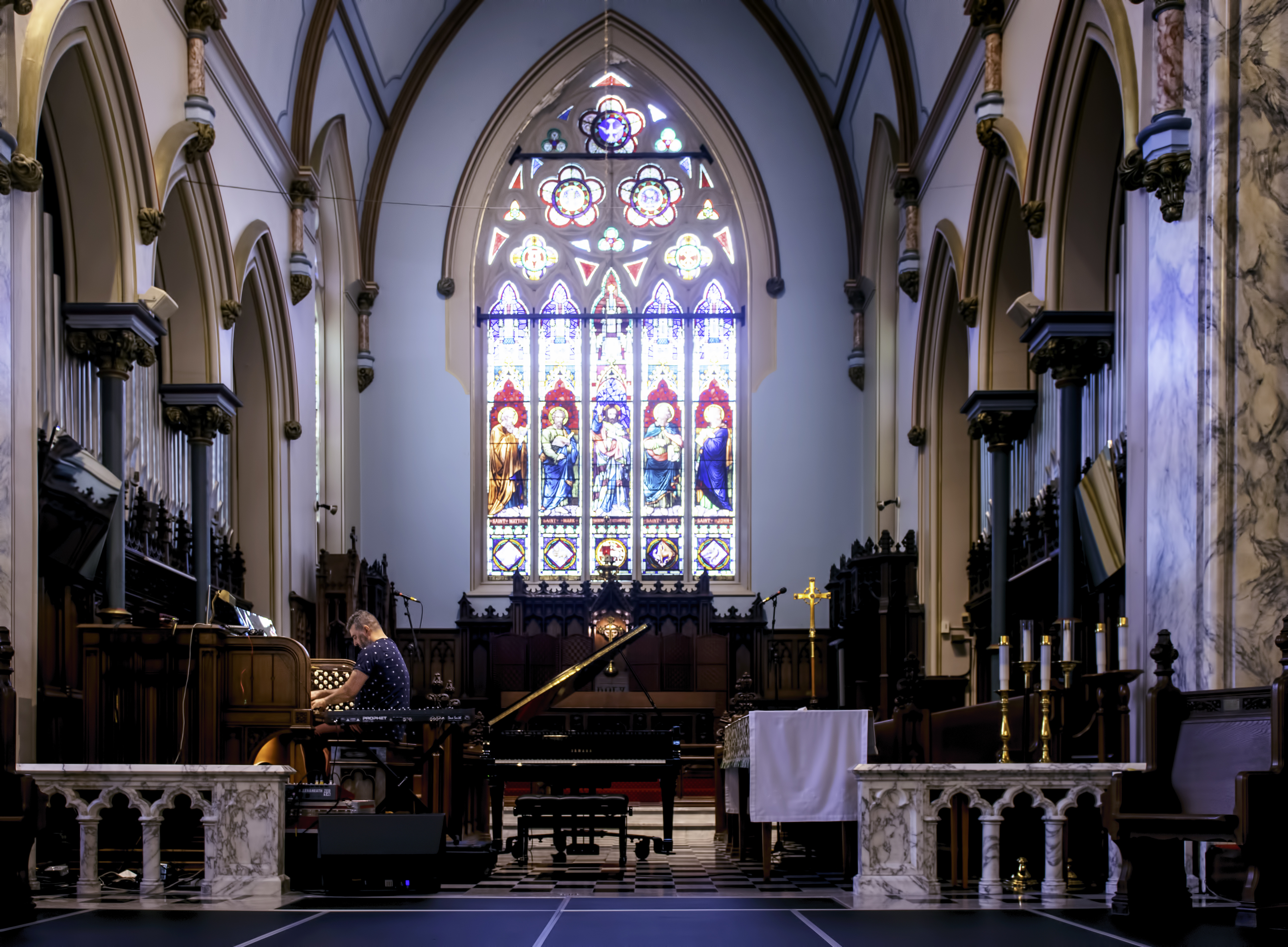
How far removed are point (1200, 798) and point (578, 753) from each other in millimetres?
3954

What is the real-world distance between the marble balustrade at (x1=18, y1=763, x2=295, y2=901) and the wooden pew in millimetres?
3481

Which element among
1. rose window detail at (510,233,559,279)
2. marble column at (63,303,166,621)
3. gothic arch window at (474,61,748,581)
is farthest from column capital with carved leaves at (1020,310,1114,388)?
rose window detail at (510,233,559,279)

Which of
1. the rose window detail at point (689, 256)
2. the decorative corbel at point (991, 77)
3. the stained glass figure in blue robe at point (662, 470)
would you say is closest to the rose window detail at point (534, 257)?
the rose window detail at point (689, 256)

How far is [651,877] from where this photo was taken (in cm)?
725

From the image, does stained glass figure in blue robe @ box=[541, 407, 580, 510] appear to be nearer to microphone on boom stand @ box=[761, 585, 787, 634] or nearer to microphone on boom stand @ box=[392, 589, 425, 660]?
microphone on boom stand @ box=[392, 589, 425, 660]

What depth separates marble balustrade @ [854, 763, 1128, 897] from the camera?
246 inches

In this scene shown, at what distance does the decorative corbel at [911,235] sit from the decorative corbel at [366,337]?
632 cm

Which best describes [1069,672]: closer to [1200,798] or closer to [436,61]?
[1200,798]

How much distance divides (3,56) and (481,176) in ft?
34.3

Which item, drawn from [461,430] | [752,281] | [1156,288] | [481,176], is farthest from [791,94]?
[1156,288]

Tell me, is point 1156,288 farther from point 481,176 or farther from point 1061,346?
point 481,176

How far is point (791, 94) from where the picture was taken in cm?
1786

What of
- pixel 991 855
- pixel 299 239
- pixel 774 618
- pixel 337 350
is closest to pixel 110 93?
pixel 299 239

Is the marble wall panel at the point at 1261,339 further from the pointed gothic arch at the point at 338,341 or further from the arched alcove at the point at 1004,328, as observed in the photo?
the pointed gothic arch at the point at 338,341
